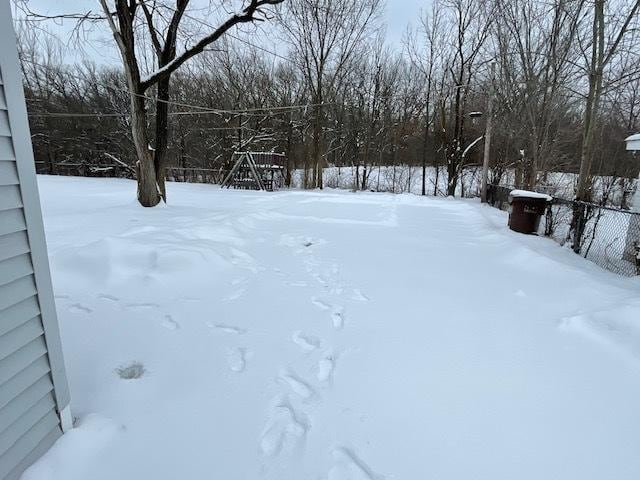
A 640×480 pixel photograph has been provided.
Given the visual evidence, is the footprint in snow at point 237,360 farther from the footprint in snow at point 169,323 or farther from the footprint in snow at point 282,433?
the footprint in snow at point 169,323

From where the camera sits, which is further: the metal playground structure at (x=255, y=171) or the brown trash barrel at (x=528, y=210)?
the metal playground structure at (x=255, y=171)

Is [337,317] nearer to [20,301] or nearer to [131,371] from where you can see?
[131,371]

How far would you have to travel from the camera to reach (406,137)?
19812 millimetres

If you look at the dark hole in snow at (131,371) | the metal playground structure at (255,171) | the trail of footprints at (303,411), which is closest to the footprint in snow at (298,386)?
the trail of footprints at (303,411)

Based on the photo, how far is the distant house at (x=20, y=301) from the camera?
1301mm

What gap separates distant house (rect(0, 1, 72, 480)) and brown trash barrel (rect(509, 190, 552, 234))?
7335mm

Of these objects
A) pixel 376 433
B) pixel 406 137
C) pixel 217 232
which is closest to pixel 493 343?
pixel 376 433

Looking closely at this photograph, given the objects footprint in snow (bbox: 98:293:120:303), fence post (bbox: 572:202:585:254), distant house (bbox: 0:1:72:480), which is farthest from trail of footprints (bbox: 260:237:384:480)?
fence post (bbox: 572:202:585:254)

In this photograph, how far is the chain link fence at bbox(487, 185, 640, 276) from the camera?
526 centimetres

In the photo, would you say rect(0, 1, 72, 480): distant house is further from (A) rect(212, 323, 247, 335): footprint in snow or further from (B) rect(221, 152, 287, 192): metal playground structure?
(B) rect(221, 152, 287, 192): metal playground structure

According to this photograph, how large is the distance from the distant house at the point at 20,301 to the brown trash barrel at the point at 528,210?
24.1ft

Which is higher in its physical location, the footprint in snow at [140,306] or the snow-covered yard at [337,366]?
the footprint in snow at [140,306]

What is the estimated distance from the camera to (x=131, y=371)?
2115mm

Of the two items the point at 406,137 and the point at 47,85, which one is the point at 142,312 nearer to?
the point at 406,137
